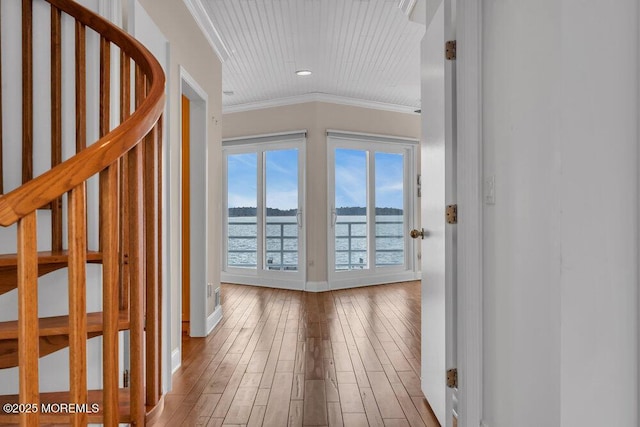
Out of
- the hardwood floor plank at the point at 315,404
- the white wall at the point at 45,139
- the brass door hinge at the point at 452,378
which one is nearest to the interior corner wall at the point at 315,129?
the hardwood floor plank at the point at 315,404

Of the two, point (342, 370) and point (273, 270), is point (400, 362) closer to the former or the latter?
point (342, 370)

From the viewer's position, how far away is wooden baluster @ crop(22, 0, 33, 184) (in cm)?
167

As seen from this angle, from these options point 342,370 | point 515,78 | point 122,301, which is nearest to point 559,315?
point 515,78

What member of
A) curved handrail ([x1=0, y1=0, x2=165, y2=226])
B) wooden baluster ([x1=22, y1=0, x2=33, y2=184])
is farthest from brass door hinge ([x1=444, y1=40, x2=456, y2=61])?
wooden baluster ([x1=22, y1=0, x2=33, y2=184])

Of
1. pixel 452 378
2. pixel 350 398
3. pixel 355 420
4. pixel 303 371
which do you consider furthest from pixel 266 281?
pixel 452 378

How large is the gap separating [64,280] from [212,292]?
89.0 inches

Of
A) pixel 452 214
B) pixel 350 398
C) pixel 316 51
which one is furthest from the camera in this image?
pixel 316 51

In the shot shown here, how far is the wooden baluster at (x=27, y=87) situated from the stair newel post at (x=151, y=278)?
2.32 ft

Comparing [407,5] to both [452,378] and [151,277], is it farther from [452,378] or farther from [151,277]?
[151,277]

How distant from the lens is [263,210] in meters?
6.25

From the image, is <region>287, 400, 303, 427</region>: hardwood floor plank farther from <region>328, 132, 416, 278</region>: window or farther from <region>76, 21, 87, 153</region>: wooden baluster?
<region>328, 132, 416, 278</region>: window

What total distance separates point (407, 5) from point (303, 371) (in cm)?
265

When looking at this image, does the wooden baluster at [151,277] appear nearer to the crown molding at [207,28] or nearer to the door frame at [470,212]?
the door frame at [470,212]

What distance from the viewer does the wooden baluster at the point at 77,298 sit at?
98 centimetres
